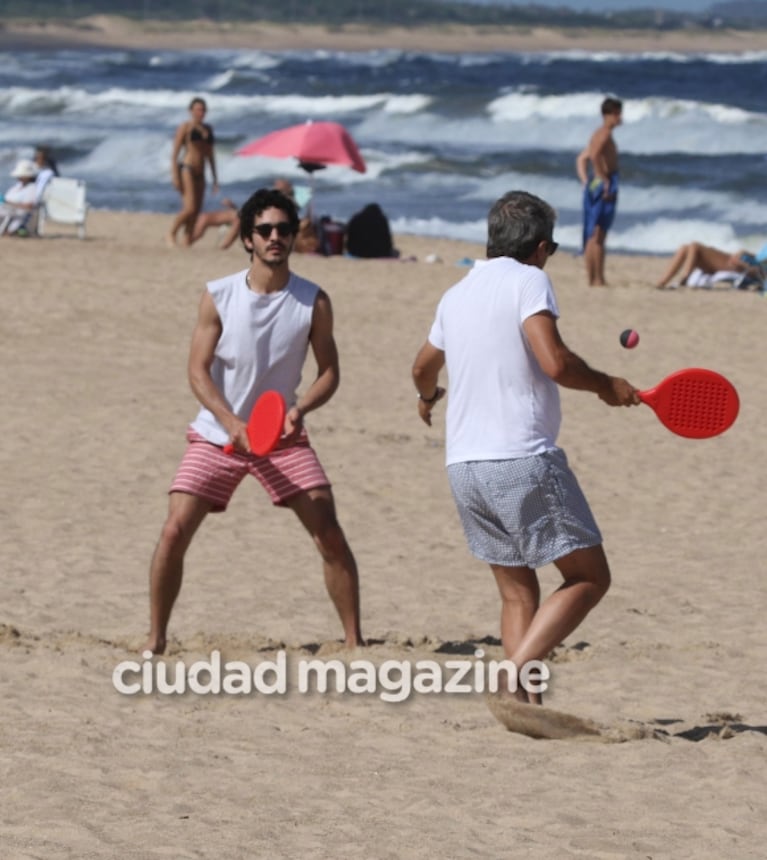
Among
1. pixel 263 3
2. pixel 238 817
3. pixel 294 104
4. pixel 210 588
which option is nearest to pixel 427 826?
pixel 238 817

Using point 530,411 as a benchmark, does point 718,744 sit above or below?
below

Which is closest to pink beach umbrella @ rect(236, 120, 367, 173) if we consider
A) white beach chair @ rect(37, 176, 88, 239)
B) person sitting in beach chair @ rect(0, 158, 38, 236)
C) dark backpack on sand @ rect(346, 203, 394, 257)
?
dark backpack on sand @ rect(346, 203, 394, 257)

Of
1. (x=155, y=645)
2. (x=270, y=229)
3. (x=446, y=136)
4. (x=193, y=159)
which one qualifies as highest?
(x=446, y=136)

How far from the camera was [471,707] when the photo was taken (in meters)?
5.47

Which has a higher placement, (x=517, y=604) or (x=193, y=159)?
(x=193, y=159)

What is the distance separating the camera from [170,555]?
224 inches

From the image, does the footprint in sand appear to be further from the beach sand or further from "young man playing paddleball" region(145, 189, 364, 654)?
"young man playing paddleball" region(145, 189, 364, 654)

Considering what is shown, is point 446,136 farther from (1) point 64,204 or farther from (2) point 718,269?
(2) point 718,269

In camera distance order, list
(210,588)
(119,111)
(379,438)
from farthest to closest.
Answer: (119,111)
(379,438)
(210,588)

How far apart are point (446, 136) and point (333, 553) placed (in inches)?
1371

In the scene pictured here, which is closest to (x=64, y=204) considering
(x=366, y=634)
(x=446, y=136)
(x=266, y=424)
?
(x=366, y=634)

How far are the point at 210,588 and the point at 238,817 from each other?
2678mm

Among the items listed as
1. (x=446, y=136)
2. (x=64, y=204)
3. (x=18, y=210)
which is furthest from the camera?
(x=446, y=136)

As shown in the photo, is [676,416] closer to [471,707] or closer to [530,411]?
[530,411]
